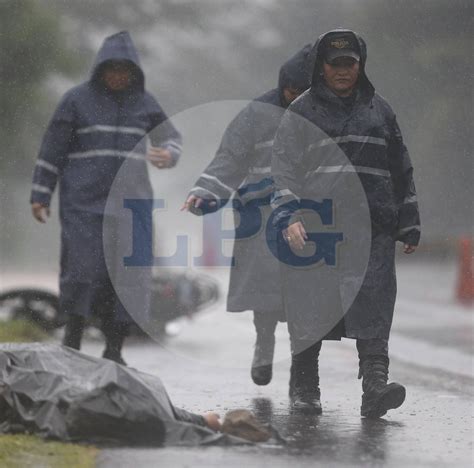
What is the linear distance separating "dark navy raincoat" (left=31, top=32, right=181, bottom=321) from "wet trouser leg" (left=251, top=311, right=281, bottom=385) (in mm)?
875

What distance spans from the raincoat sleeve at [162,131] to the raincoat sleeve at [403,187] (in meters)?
1.94

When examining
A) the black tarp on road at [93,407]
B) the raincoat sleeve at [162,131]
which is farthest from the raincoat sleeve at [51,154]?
the black tarp on road at [93,407]

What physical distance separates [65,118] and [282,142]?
6.01ft

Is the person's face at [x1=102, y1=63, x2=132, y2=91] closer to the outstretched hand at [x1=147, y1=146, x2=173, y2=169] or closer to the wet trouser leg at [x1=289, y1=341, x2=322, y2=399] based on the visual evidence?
the outstretched hand at [x1=147, y1=146, x2=173, y2=169]

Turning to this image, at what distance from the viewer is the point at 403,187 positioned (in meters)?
6.74

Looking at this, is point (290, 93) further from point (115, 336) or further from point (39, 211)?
point (115, 336)

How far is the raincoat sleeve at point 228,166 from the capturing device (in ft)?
24.6

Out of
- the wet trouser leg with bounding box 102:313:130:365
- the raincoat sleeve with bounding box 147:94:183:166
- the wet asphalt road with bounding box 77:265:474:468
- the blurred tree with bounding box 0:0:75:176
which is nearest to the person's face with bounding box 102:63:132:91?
the raincoat sleeve with bounding box 147:94:183:166

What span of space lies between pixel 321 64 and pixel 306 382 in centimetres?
149

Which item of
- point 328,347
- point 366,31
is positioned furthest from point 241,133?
point 366,31

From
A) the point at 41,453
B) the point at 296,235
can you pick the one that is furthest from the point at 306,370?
the point at 41,453

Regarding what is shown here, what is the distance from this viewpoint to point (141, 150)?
8.27 meters

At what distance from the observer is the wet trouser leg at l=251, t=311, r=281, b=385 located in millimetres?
7742

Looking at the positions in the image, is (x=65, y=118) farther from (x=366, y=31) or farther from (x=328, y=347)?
(x=366, y=31)
